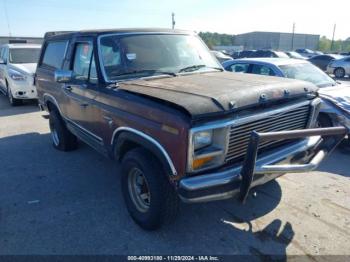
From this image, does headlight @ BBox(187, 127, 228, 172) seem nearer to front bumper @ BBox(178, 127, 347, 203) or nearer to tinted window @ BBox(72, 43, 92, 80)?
front bumper @ BBox(178, 127, 347, 203)

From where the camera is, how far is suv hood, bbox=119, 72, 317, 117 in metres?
2.70

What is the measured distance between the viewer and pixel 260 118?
2.96 m

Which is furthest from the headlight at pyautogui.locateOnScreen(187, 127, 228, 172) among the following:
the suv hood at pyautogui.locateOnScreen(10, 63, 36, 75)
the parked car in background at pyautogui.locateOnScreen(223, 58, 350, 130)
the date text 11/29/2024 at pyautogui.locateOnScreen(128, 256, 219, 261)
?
the suv hood at pyautogui.locateOnScreen(10, 63, 36, 75)

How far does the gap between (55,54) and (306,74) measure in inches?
191

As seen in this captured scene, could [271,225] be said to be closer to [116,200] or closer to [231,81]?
[231,81]

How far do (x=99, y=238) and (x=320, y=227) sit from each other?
232 centimetres

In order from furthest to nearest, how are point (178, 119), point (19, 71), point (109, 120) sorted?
point (19, 71)
point (109, 120)
point (178, 119)

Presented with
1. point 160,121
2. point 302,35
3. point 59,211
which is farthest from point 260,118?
point 302,35

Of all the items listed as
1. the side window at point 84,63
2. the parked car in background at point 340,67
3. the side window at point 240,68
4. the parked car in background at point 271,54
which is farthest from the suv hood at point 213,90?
the parked car in background at point 271,54

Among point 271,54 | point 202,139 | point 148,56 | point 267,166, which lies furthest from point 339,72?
point 202,139

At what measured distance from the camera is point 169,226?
3.39 metres

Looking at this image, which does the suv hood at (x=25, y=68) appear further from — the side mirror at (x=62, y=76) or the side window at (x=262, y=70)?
the side window at (x=262, y=70)

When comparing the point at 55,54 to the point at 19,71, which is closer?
the point at 55,54

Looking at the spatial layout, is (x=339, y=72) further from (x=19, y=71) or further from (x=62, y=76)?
(x=62, y=76)
